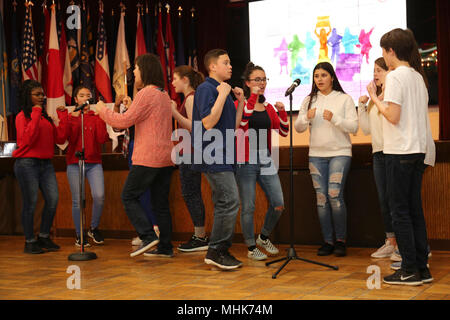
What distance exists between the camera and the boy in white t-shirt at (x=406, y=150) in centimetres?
276

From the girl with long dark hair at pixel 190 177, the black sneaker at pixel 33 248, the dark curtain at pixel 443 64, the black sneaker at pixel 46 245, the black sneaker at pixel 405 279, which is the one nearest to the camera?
the black sneaker at pixel 405 279

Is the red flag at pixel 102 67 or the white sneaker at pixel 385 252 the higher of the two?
the red flag at pixel 102 67

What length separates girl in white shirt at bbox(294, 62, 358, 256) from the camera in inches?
149

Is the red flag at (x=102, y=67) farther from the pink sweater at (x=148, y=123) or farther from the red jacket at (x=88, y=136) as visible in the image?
the pink sweater at (x=148, y=123)

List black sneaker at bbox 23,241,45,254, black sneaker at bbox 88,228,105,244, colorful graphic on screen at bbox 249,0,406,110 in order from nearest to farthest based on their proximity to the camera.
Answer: black sneaker at bbox 23,241,45,254
black sneaker at bbox 88,228,105,244
colorful graphic on screen at bbox 249,0,406,110

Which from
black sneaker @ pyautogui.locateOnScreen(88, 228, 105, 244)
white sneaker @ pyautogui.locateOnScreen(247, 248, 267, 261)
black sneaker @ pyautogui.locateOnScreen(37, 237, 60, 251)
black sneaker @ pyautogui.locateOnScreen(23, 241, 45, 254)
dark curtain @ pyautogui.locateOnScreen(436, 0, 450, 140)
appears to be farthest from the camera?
dark curtain @ pyautogui.locateOnScreen(436, 0, 450, 140)

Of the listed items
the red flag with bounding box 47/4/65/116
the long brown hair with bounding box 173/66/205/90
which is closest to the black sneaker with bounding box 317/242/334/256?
the long brown hair with bounding box 173/66/205/90

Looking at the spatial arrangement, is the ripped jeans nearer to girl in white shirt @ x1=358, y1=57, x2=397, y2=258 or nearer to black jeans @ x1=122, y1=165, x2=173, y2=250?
girl in white shirt @ x1=358, y1=57, x2=397, y2=258

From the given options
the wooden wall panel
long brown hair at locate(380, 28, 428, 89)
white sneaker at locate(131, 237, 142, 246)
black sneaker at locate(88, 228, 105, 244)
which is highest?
long brown hair at locate(380, 28, 428, 89)

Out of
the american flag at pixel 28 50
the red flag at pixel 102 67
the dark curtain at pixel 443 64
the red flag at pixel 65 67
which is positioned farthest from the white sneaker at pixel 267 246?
the american flag at pixel 28 50

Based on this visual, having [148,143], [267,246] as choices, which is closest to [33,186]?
[148,143]

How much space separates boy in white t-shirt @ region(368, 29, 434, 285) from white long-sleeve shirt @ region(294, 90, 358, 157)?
0.91 meters

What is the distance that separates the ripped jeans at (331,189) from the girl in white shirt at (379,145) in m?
0.23

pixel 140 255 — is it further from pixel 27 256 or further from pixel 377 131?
pixel 377 131
